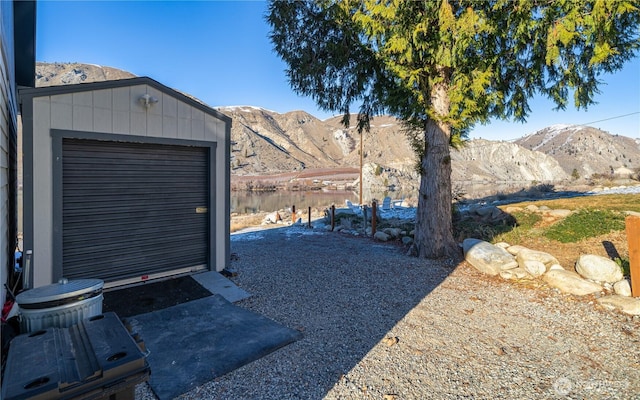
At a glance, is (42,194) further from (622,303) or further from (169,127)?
(622,303)

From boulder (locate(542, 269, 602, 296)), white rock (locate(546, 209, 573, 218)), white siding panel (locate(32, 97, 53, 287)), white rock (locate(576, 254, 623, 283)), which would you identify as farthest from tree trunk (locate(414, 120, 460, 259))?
white siding panel (locate(32, 97, 53, 287))

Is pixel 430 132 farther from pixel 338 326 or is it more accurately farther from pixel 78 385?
pixel 78 385

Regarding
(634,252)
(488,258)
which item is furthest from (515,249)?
(634,252)

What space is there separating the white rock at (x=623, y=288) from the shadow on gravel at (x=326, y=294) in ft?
7.04

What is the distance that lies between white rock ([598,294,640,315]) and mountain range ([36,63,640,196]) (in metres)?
34.5

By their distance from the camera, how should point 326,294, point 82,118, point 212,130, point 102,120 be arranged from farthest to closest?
point 212,130
point 326,294
point 102,120
point 82,118

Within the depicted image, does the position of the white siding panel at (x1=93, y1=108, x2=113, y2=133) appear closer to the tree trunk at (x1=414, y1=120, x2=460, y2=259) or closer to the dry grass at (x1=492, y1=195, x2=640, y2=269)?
the tree trunk at (x1=414, y1=120, x2=460, y2=259)

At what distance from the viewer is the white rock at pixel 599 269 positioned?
459cm

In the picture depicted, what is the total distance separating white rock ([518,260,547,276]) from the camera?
16.9 feet

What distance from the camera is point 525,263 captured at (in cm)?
533

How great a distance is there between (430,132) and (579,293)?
3.57m

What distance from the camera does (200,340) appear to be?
10.1 ft

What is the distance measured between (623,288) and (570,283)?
0.55 meters

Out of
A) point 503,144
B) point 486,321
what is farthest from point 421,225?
point 503,144
